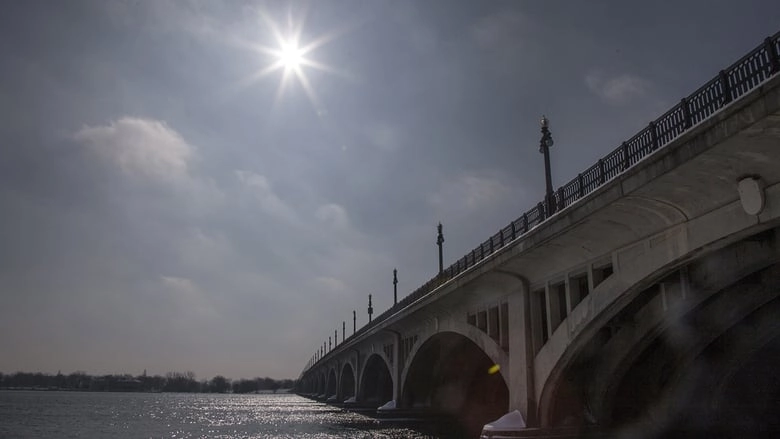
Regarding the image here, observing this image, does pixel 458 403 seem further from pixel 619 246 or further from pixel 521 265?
pixel 619 246

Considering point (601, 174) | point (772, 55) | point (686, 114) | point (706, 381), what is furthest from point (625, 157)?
point (706, 381)

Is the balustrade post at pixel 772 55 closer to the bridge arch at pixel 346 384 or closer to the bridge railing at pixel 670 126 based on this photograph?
the bridge railing at pixel 670 126

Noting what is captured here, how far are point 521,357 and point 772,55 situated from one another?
1688cm

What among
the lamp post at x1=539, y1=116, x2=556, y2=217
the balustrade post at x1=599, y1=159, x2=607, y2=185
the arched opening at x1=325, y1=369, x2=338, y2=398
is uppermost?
the lamp post at x1=539, y1=116, x2=556, y2=217

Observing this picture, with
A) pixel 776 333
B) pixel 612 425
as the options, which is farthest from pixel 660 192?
pixel 612 425

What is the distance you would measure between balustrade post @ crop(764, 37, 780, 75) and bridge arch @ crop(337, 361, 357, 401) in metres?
88.1

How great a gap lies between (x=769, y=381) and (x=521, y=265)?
40.8 feet

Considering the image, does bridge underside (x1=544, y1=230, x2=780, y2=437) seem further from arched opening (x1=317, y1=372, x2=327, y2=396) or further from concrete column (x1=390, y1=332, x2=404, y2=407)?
arched opening (x1=317, y1=372, x2=327, y2=396)

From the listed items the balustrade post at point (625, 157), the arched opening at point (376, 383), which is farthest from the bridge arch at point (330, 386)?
the balustrade post at point (625, 157)

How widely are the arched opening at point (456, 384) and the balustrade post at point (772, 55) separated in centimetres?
3590

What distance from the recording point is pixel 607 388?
2475 cm

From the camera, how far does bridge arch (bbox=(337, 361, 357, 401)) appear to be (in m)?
97.7

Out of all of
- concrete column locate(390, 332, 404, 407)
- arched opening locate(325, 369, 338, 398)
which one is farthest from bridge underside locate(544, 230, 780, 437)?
arched opening locate(325, 369, 338, 398)

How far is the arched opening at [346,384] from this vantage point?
97.9 meters
